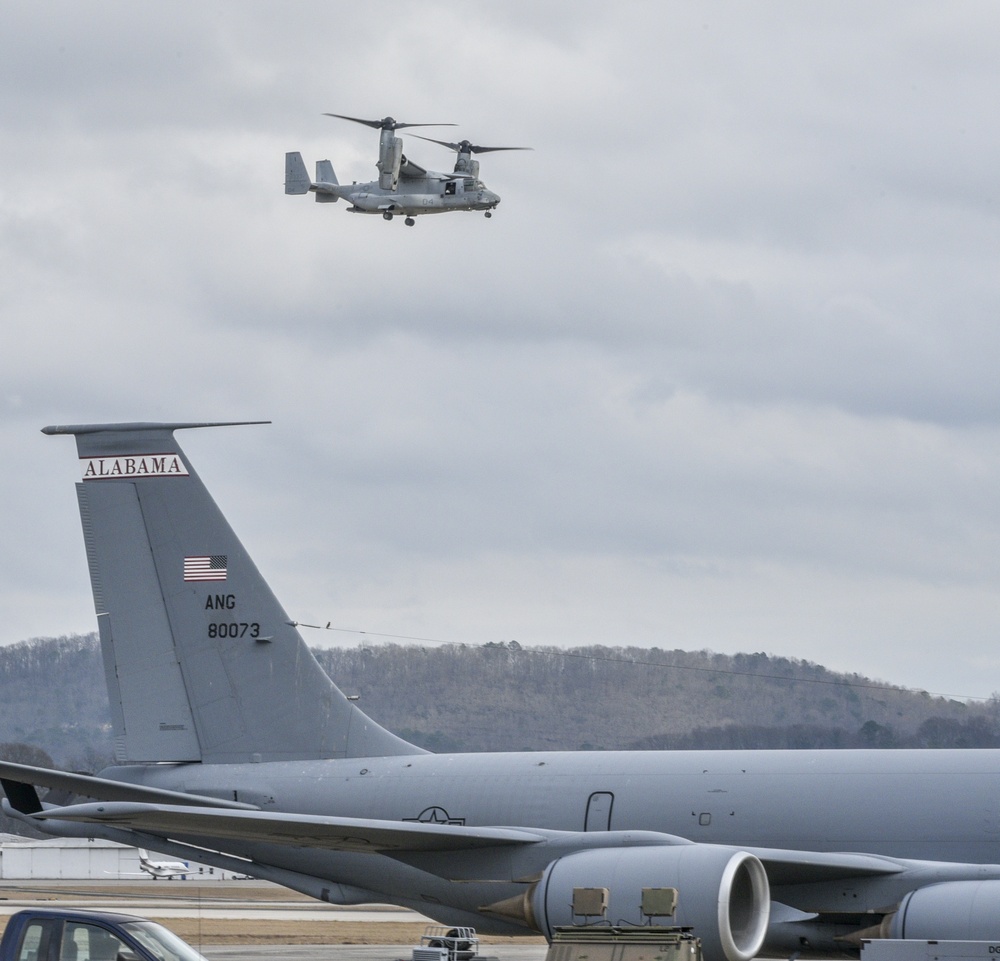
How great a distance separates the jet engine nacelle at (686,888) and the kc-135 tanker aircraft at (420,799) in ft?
0.09

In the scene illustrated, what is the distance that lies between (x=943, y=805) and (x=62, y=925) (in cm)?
1276

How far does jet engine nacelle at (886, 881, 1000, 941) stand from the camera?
1870 cm


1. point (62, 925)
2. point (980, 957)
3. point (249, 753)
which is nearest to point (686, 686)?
point (249, 753)

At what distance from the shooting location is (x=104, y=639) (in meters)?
26.4

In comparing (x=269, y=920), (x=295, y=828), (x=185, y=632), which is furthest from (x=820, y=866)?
(x=269, y=920)

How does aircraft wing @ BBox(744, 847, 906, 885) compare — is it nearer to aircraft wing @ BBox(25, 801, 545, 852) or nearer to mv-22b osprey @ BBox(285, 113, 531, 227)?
aircraft wing @ BBox(25, 801, 545, 852)

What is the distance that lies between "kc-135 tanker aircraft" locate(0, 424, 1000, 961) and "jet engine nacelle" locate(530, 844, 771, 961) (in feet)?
0.09

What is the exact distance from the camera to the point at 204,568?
2623 centimetres

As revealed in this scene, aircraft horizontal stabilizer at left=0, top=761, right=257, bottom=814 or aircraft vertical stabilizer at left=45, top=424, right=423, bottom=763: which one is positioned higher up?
aircraft vertical stabilizer at left=45, top=424, right=423, bottom=763

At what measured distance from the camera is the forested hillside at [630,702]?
44719 millimetres

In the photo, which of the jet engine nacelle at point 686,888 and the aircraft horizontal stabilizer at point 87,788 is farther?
the aircraft horizontal stabilizer at point 87,788

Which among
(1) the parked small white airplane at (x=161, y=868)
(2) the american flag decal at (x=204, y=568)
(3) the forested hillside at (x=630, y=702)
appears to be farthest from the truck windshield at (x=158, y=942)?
(1) the parked small white airplane at (x=161, y=868)

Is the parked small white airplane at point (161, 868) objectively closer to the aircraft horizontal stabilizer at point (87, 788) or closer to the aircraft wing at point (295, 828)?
the aircraft horizontal stabilizer at point (87, 788)

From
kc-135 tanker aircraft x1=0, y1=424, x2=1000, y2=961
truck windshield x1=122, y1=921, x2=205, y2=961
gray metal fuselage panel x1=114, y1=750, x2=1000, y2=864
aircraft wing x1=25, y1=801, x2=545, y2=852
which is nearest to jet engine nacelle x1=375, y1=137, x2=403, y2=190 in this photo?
kc-135 tanker aircraft x1=0, y1=424, x2=1000, y2=961
